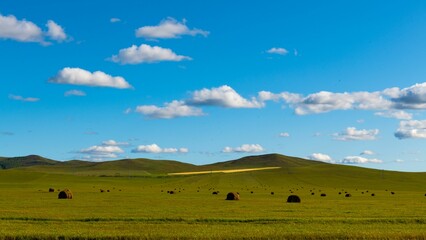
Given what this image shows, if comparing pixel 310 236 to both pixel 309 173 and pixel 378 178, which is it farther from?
pixel 309 173

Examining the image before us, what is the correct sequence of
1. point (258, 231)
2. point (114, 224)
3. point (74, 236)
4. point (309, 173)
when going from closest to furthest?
point (74, 236)
point (258, 231)
point (114, 224)
point (309, 173)

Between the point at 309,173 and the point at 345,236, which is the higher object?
the point at 309,173

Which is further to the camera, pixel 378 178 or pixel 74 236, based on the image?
pixel 378 178

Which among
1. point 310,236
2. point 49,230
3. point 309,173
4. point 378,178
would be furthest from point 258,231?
point 309,173

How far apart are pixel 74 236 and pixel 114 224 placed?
18.0ft

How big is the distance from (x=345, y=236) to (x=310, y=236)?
182 cm

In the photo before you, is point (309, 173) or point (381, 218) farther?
point (309, 173)

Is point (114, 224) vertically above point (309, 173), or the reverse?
point (309, 173)

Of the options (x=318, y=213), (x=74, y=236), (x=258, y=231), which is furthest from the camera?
(x=318, y=213)

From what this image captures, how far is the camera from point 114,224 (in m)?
32.9

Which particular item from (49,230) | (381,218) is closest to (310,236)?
(381,218)

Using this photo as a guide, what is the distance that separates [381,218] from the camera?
3681cm

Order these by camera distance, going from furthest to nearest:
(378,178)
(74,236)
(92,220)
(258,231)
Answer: (378,178) < (92,220) < (258,231) < (74,236)

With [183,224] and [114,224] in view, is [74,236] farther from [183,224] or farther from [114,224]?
[183,224]
